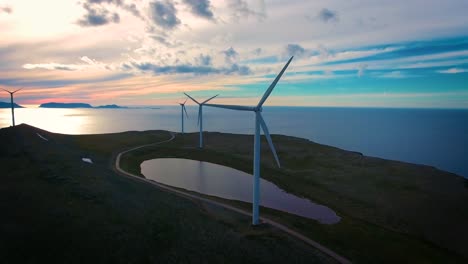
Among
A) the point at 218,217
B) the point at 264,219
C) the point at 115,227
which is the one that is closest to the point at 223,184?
the point at 218,217

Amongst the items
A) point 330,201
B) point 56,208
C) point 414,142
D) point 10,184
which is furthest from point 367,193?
point 414,142

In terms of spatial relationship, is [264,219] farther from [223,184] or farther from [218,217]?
[223,184]

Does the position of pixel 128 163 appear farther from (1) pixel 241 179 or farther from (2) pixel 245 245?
(2) pixel 245 245

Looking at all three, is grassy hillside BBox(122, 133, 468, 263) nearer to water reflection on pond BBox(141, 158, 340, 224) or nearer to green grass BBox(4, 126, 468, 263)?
green grass BBox(4, 126, 468, 263)

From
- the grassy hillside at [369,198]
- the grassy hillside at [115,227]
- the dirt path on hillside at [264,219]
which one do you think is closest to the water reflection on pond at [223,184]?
the grassy hillside at [369,198]

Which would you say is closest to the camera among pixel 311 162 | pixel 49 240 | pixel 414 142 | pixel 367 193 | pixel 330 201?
pixel 49 240
